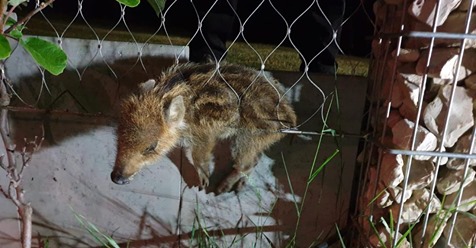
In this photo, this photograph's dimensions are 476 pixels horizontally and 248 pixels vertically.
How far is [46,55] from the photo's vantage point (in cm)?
83

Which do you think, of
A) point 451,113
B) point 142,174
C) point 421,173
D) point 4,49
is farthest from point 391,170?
point 4,49

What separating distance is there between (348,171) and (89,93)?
0.81 meters

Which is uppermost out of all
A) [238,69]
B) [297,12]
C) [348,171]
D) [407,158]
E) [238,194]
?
[297,12]

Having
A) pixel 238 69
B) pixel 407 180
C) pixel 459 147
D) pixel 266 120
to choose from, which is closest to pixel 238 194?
pixel 266 120

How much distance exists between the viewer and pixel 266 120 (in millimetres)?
1134

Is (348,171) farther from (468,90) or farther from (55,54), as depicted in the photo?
(55,54)

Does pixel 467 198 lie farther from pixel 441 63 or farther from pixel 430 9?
Result: pixel 430 9

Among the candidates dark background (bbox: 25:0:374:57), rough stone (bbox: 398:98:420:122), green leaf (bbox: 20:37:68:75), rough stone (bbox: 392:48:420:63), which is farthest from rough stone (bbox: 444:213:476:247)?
green leaf (bbox: 20:37:68:75)

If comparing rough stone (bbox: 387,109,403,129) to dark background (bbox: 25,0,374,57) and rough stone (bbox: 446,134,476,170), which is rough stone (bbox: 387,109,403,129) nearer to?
rough stone (bbox: 446,134,476,170)

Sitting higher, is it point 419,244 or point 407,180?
point 407,180

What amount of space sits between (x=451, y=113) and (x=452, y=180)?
0.17 m

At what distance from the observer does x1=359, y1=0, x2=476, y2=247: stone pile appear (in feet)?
2.89

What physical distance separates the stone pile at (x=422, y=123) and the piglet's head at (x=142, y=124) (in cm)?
52

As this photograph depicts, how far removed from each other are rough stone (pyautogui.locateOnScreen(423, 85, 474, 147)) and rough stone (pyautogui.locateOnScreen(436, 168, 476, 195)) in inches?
4.0
